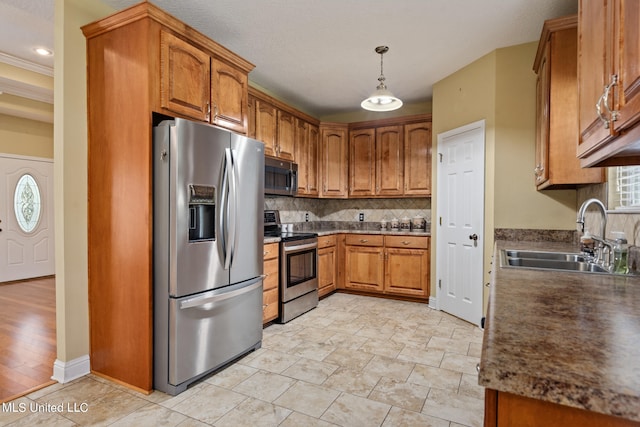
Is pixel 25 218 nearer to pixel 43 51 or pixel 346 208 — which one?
pixel 43 51

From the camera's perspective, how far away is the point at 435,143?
4.11 meters

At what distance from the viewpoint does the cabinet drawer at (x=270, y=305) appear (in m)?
3.38

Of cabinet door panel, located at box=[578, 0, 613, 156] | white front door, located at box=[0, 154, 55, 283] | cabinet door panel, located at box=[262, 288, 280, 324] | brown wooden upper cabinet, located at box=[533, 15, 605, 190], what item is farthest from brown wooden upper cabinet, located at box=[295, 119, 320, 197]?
white front door, located at box=[0, 154, 55, 283]

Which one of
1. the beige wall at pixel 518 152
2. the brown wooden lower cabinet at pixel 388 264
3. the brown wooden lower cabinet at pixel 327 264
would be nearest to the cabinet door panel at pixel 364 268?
the brown wooden lower cabinet at pixel 388 264

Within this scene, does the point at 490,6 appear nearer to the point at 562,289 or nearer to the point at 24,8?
the point at 562,289

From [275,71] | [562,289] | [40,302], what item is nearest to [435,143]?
[275,71]

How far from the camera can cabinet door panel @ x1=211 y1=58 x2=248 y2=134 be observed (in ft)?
8.69

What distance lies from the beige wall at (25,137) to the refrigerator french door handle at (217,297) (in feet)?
16.9

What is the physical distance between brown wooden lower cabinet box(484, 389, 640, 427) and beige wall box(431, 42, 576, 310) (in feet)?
9.79

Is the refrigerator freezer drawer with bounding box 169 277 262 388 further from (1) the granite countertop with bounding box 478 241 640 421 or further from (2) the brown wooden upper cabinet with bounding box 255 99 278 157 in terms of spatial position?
(1) the granite countertop with bounding box 478 241 640 421

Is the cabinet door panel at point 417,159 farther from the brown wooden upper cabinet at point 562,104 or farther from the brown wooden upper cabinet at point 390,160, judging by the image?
the brown wooden upper cabinet at point 562,104

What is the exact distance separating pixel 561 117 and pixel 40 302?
5757 millimetres

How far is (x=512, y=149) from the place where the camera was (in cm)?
325

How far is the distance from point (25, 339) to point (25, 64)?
119 inches
